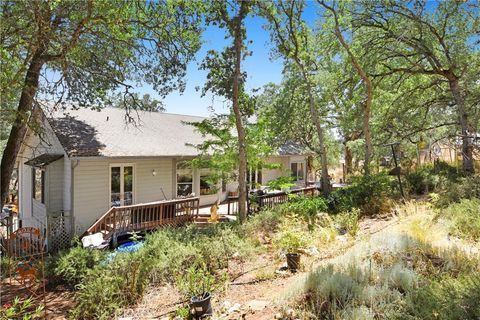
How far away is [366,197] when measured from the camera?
1065 centimetres

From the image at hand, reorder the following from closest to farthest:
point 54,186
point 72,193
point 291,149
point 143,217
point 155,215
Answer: point 72,193 < point 143,217 < point 54,186 < point 155,215 < point 291,149

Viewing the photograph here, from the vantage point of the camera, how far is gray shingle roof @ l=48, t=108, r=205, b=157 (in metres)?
11.0

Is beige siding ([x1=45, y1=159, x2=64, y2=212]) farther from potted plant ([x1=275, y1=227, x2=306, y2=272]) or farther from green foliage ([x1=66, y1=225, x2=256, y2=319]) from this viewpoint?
potted plant ([x1=275, y1=227, x2=306, y2=272])

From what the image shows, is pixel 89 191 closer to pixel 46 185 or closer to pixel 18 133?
pixel 46 185

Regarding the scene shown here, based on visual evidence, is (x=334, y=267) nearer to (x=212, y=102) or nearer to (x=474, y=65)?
(x=212, y=102)

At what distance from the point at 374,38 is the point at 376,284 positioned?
12.1 meters

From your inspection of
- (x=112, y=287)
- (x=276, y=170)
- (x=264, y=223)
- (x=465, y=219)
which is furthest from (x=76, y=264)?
(x=276, y=170)

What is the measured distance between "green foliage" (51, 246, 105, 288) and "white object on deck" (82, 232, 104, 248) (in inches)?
82.8

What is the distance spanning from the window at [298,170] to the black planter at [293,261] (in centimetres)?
1454

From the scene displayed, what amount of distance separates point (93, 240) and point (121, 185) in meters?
3.01

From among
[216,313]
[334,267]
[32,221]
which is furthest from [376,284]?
[32,221]

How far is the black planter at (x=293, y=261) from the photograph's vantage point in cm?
552

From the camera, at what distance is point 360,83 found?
14.7 metres

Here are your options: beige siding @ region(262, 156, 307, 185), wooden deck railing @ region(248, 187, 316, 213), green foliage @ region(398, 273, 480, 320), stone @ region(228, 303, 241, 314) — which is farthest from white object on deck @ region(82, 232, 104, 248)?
beige siding @ region(262, 156, 307, 185)
